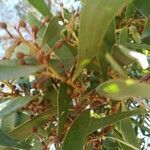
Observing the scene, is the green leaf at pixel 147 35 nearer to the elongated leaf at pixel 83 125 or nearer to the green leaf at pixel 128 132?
the elongated leaf at pixel 83 125

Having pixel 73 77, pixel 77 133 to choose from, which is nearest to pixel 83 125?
pixel 77 133

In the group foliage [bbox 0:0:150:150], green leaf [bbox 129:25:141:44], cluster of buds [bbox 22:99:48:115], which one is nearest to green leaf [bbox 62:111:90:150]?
foliage [bbox 0:0:150:150]

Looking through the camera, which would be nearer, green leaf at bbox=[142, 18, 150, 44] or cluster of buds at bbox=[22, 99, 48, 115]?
green leaf at bbox=[142, 18, 150, 44]

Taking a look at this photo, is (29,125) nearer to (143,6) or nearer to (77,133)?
(77,133)

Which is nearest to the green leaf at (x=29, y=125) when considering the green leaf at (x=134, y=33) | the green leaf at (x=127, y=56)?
the green leaf at (x=127, y=56)

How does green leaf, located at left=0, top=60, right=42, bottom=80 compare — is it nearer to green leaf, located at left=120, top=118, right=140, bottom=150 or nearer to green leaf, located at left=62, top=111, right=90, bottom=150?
green leaf, located at left=62, top=111, right=90, bottom=150

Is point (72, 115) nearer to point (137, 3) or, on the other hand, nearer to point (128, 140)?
point (128, 140)
